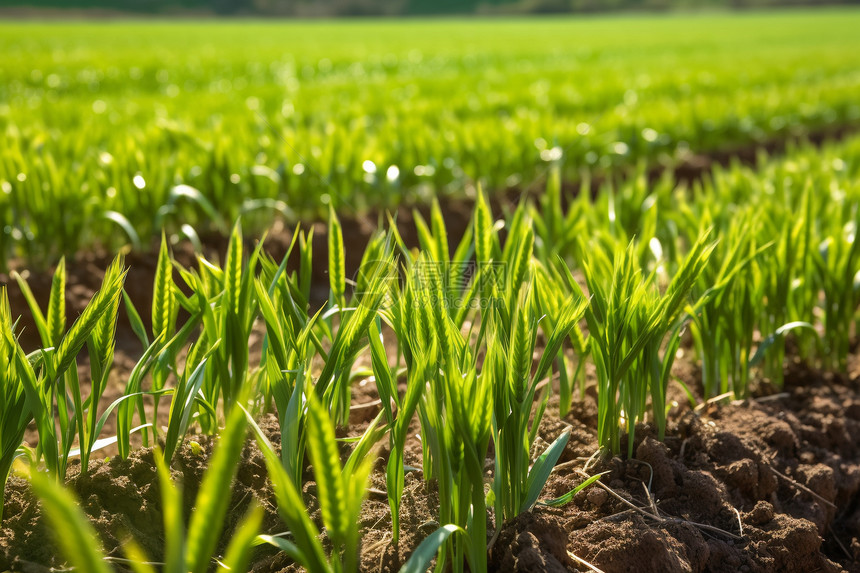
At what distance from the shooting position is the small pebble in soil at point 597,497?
143 centimetres

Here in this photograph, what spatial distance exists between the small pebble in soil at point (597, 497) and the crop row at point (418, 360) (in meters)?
0.13

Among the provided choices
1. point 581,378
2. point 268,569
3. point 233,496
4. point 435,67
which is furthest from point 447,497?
point 435,67

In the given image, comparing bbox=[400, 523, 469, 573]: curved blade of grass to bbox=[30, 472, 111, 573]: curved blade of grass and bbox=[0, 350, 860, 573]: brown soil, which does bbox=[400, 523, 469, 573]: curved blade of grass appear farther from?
bbox=[30, 472, 111, 573]: curved blade of grass

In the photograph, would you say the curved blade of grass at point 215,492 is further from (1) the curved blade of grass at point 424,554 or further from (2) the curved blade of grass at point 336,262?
(2) the curved blade of grass at point 336,262

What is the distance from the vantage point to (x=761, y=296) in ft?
6.17

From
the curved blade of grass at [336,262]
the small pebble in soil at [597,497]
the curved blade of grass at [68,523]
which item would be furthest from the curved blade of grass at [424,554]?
the curved blade of grass at [336,262]

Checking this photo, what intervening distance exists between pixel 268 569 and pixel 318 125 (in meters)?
4.46

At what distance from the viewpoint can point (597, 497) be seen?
1.43 m

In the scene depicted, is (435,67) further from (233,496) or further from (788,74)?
(233,496)

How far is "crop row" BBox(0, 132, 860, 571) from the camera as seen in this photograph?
3.12 feet

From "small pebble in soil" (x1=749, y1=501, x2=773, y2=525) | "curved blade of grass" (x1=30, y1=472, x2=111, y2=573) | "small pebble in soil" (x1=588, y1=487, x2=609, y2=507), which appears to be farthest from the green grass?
"small pebble in soil" (x1=749, y1=501, x2=773, y2=525)

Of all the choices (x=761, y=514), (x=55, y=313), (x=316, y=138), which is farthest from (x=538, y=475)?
(x=316, y=138)

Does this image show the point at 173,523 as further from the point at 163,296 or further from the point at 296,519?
the point at 163,296

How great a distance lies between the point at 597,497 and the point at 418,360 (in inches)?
21.7
